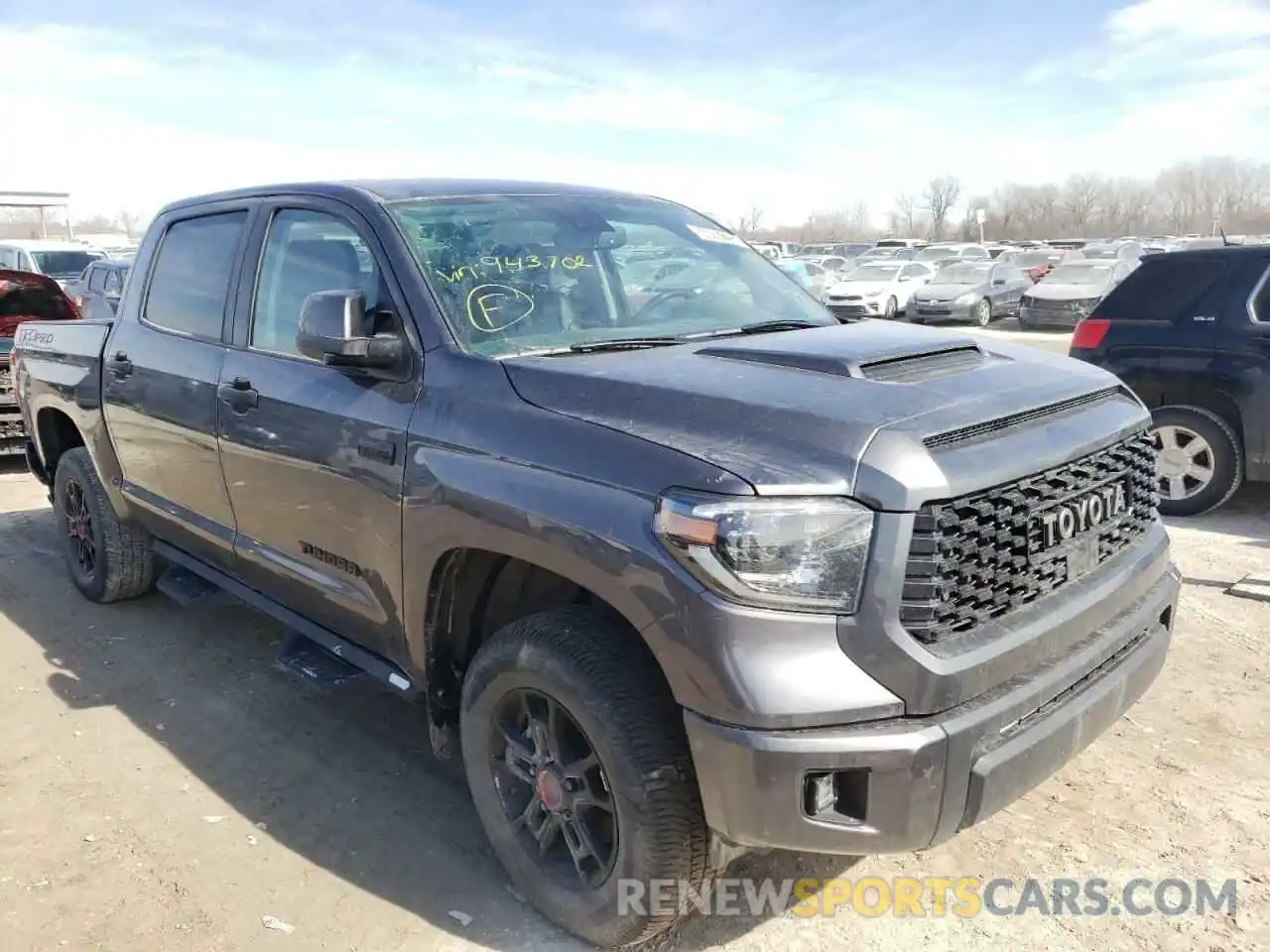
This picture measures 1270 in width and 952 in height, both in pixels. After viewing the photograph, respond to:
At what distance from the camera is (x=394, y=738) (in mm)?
3912

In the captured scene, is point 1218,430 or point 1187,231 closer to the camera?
point 1218,430

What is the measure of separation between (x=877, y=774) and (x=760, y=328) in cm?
170

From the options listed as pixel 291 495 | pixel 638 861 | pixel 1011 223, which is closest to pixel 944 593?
pixel 638 861

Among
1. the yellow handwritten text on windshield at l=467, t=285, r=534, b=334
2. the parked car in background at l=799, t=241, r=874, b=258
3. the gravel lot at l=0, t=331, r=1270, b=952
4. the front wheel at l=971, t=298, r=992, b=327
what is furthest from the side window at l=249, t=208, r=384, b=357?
the parked car in background at l=799, t=241, r=874, b=258

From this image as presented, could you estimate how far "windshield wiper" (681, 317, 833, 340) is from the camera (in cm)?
333

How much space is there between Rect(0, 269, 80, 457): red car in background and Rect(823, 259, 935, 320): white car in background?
16317 millimetres

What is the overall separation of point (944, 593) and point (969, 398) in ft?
1.77

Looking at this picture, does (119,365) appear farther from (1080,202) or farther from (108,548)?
(1080,202)

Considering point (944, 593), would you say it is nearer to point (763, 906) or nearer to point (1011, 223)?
point (763, 906)

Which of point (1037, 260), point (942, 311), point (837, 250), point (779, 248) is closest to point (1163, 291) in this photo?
point (942, 311)

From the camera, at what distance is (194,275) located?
14.0 feet

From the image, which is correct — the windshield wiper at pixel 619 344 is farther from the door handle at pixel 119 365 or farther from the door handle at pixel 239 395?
the door handle at pixel 119 365

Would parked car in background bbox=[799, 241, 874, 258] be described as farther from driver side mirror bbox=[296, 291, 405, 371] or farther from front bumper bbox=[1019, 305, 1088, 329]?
driver side mirror bbox=[296, 291, 405, 371]

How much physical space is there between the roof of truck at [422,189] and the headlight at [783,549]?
5.99ft
